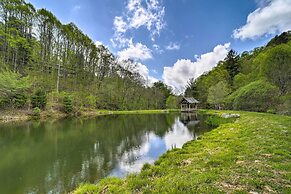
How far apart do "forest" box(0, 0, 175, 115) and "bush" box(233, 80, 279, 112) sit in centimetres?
2796

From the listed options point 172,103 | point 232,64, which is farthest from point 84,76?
point 232,64

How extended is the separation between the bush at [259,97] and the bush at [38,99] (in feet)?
98.0

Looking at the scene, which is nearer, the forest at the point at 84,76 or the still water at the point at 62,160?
the still water at the point at 62,160

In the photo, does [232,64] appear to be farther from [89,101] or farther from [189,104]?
[89,101]

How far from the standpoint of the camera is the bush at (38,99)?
83.8ft

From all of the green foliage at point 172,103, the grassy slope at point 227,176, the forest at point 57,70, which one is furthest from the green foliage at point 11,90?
the green foliage at point 172,103

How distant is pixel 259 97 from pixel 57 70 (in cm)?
3855

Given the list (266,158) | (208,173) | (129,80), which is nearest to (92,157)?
(208,173)

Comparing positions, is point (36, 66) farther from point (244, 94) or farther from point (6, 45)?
point (244, 94)

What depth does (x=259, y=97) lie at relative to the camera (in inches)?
976

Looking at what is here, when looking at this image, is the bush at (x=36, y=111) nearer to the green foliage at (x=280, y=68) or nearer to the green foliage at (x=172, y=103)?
the green foliage at (x=280, y=68)

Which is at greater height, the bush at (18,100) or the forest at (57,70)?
the forest at (57,70)

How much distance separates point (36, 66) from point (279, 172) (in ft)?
135

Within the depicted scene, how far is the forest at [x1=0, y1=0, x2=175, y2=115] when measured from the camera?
1029 inches
